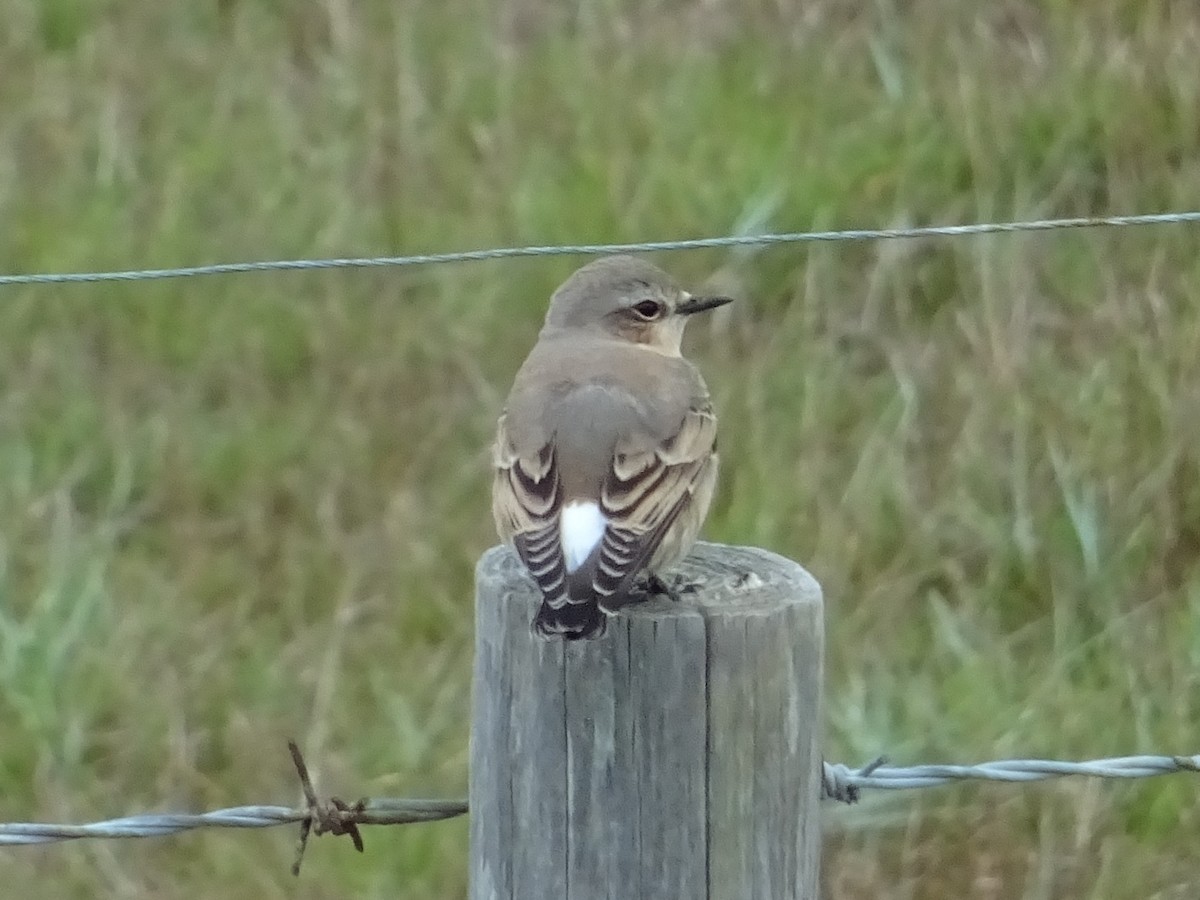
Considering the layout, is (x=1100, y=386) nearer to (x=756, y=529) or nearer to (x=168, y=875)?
(x=756, y=529)

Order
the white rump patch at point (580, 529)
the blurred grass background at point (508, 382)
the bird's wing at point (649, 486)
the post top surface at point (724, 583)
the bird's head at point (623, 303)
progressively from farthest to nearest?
1. the blurred grass background at point (508, 382)
2. the bird's head at point (623, 303)
3. the bird's wing at point (649, 486)
4. the white rump patch at point (580, 529)
5. the post top surface at point (724, 583)

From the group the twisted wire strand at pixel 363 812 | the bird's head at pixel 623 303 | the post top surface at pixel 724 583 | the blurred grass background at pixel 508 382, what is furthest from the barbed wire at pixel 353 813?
the bird's head at pixel 623 303

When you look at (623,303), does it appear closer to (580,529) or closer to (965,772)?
(580,529)

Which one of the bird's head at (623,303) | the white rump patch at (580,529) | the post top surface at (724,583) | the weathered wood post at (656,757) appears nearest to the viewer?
the weathered wood post at (656,757)

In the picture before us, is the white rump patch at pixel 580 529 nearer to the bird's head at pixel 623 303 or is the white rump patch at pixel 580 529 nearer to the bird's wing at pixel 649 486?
the bird's wing at pixel 649 486

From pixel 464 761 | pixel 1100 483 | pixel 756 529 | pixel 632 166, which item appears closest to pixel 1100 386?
pixel 1100 483

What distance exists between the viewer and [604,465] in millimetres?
4234

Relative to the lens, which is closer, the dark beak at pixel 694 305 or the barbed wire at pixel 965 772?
the barbed wire at pixel 965 772

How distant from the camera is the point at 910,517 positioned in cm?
645

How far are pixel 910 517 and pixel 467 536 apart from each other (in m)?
1.46

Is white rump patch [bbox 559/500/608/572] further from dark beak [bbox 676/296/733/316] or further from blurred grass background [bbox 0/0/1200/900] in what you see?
blurred grass background [bbox 0/0/1200/900]

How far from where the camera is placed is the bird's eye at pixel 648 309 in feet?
17.3

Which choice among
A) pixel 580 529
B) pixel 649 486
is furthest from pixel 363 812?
pixel 649 486

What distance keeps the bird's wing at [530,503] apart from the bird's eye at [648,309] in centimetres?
85
